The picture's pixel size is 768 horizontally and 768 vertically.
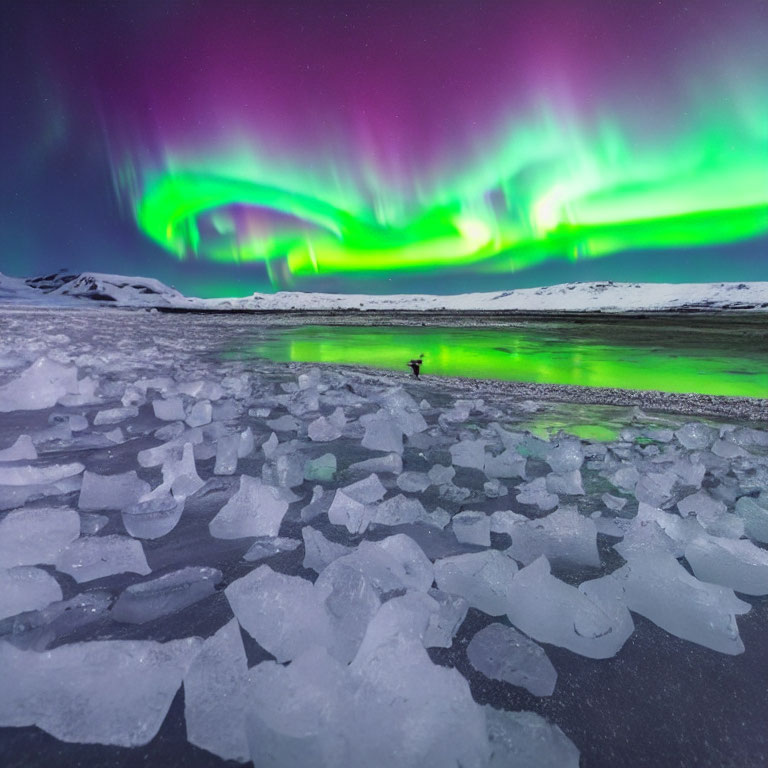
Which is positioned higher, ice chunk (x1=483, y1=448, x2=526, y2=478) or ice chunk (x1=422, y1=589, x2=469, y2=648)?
ice chunk (x1=422, y1=589, x2=469, y2=648)

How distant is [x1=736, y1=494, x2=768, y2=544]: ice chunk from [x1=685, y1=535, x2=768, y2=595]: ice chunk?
0.38 meters

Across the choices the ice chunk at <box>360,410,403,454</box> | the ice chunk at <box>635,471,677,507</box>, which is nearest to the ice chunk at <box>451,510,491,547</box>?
the ice chunk at <box>635,471,677,507</box>

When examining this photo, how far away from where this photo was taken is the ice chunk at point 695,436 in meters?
3.15

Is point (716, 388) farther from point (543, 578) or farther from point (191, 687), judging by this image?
point (191, 687)

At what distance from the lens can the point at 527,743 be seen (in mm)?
853

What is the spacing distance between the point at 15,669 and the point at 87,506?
96 cm

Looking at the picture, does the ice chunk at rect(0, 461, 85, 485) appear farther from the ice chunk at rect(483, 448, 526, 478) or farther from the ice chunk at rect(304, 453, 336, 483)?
the ice chunk at rect(483, 448, 526, 478)

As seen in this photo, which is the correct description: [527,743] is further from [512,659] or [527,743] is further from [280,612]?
[280,612]

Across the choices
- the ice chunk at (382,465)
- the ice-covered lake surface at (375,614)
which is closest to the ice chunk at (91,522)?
the ice-covered lake surface at (375,614)

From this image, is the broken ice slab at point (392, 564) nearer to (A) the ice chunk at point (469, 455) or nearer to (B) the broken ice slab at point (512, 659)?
(B) the broken ice slab at point (512, 659)

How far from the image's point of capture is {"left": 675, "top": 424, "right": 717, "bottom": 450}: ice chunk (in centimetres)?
315

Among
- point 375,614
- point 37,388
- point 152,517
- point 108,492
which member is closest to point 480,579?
point 375,614

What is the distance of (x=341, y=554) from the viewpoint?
1.50 m

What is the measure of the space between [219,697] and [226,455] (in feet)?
5.41
